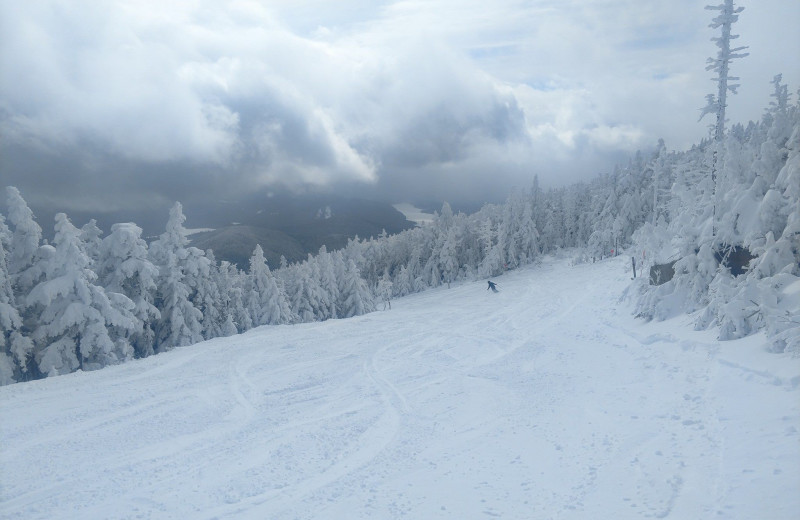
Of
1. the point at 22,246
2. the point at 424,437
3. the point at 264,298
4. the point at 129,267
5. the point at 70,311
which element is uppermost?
the point at 22,246

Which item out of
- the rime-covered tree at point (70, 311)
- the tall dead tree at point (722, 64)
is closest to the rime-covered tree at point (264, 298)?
the rime-covered tree at point (70, 311)

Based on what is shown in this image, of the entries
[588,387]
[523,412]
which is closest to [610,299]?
[588,387]

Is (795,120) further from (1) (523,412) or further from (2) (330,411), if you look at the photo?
(2) (330,411)

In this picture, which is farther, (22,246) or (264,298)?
(264,298)

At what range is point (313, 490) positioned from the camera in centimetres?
768

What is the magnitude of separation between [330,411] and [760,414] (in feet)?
29.1

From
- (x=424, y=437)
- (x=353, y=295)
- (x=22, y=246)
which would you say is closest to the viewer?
(x=424, y=437)

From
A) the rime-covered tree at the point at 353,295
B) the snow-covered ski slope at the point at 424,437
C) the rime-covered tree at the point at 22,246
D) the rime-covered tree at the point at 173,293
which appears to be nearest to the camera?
the snow-covered ski slope at the point at 424,437

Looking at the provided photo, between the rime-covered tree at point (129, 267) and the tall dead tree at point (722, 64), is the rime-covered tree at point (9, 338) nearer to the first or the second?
the rime-covered tree at point (129, 267)

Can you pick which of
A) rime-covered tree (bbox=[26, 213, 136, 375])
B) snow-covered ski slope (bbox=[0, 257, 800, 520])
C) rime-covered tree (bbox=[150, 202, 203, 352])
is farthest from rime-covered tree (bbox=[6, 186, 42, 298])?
snow-covered ski slope (bbox=[0, 257, 800, 520])

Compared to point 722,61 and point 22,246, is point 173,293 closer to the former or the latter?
point 22,246

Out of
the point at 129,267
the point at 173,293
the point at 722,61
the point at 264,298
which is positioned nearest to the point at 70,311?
the point at 129,267

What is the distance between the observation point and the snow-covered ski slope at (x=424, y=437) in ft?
22.8

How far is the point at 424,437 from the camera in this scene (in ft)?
32.0
